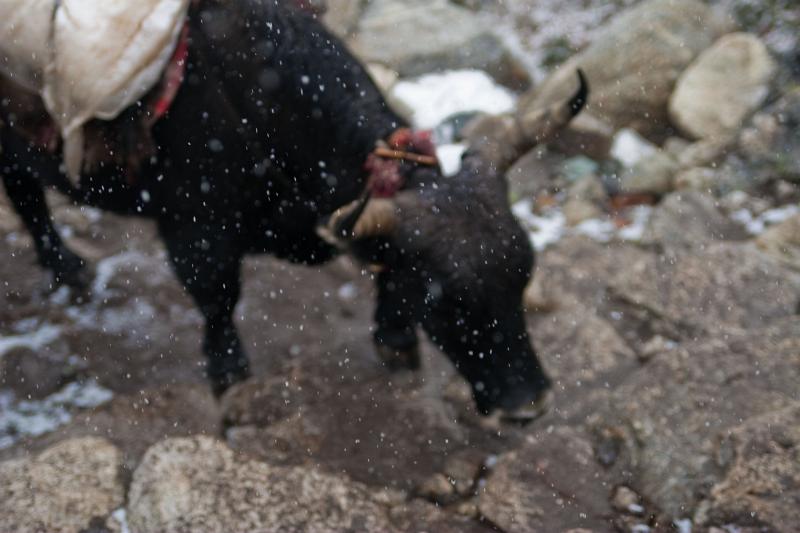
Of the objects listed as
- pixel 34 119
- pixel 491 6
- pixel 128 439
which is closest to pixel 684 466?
pixel 128 439

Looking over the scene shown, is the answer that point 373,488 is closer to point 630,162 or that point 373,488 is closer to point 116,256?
point 116,256

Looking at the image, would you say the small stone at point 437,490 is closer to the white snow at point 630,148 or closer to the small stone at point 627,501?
the small stone at point 627,501

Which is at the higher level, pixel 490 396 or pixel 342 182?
pixel 342 182

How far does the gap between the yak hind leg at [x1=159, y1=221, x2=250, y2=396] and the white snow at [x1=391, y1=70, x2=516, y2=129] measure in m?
3.60

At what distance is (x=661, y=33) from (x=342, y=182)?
16.5ft

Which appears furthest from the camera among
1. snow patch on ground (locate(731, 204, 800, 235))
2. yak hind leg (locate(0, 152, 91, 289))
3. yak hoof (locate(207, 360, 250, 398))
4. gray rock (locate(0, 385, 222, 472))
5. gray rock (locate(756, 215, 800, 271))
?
snow patch on ground (locate(731, 204, 800, 235))

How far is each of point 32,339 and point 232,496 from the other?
6.87 ft

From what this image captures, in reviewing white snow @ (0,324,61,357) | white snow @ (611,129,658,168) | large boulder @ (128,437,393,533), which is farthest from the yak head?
white snow @ (611,129,658,168)

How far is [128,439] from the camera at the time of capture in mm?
3270

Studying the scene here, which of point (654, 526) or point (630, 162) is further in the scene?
point (630, 162)

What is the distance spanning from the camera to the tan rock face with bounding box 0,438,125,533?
265cm

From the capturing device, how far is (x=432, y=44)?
8.09m

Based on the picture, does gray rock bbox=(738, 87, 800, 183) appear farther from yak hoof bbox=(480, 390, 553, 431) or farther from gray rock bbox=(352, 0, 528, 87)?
yak hoof bbox=(480, 390, 553, 431)

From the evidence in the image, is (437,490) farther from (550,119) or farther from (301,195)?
(550,119)
